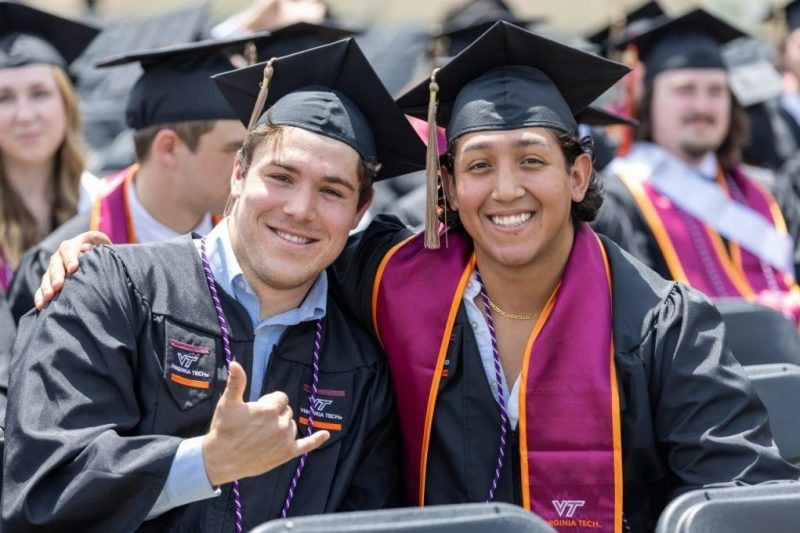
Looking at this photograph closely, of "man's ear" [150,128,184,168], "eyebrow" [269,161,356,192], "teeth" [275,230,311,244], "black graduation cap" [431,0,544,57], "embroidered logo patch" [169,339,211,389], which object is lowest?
"embroidered logo patch" [169,339,211,389]

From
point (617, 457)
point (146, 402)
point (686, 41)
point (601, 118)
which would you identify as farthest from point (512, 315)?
point (686, 41)

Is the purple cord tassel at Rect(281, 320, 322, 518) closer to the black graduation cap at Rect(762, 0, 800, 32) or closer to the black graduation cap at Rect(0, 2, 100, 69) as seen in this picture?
the black graduation cap at Rect(0, 2, 100, 69)

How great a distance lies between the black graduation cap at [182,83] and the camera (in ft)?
14.0

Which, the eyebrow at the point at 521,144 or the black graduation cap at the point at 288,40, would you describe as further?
the black graduation cap at the point at 288,40

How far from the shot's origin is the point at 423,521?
2133 mm

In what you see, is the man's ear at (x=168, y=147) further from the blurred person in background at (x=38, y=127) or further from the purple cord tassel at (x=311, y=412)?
the purple cord tassel at (x=311, y=412)

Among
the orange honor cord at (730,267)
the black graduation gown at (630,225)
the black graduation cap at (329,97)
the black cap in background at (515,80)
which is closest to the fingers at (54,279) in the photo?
the black graduation cap at (329,97)

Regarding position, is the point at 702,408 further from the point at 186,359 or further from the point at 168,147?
the point at 168,147

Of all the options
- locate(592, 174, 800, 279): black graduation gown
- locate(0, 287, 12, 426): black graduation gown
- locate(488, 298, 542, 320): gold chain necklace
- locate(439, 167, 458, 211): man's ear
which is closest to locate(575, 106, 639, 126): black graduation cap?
locate(592, 174, 800, 279): black graduation gown

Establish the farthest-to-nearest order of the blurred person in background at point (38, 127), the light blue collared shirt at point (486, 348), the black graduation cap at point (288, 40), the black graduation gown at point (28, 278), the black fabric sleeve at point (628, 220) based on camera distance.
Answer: the black fabric sleeve at point (628, 220) < the blurred person in background at point (38, 127) < the black graduation cap at point (288, 40) < the black graduation gown at point (28, 278) < the light blue collared shirt at point (486, 348)

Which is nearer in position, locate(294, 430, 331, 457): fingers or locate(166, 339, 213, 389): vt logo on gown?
locate(294, 430, 331, 457): fingers

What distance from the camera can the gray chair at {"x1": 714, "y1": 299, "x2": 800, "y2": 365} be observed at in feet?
11.7

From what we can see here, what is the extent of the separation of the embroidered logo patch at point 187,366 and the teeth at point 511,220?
743mm

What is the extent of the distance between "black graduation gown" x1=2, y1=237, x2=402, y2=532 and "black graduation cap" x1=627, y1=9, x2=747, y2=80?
9.75 feet
